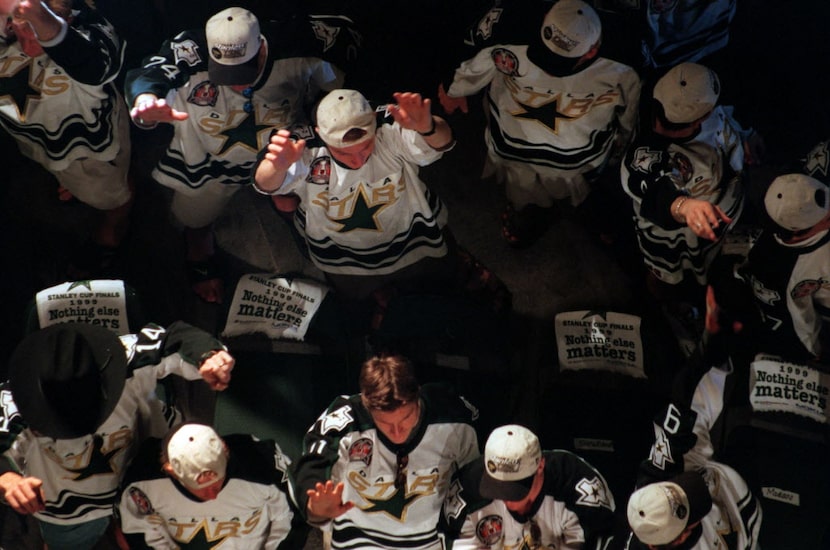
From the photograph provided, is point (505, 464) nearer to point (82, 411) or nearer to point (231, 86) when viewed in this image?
point (82, 411)

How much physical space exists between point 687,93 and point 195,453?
2.05m

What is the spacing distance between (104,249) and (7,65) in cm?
95

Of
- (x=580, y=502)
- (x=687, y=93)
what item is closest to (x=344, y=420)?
(x=580, y=502)

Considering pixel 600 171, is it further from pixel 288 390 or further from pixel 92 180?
pixel 92 180

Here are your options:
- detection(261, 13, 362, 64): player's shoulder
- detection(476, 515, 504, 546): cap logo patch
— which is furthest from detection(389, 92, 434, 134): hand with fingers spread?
detection(476, 515, 504, 546): cap logo patch

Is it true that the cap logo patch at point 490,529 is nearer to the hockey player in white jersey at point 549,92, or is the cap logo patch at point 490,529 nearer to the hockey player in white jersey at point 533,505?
the hockey player in white jersey at point 533,505

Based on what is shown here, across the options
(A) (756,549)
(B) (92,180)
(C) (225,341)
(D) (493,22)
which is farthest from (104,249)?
(A) (756,549)

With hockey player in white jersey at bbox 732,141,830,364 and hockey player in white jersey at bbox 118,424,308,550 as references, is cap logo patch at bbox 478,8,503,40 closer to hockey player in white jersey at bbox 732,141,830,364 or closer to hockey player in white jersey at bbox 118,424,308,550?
hockey player in white jersey at bbox 732,141,830,364

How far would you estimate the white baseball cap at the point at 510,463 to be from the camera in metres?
3.88

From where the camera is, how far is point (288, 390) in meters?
4.55

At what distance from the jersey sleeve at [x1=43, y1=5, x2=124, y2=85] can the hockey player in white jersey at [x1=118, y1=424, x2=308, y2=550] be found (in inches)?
50.0

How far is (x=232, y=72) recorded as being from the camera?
13.3 ft

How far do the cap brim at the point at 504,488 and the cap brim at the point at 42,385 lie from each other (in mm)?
1280

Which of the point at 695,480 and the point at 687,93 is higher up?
the point at 687,93
